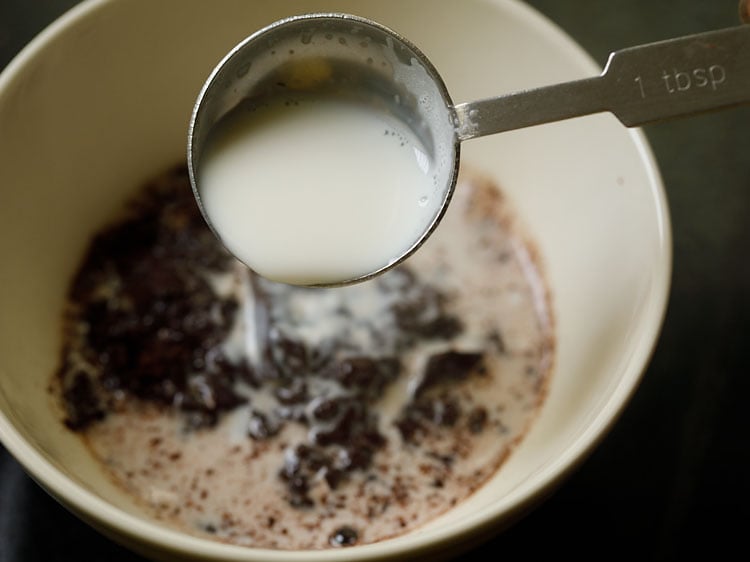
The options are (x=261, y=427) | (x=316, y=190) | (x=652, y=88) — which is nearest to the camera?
(x=652, y=88)

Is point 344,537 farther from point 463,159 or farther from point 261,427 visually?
point 463,159

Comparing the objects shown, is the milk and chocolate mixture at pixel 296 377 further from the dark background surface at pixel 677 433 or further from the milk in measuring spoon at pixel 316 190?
the milk in measuring spoon at pixel 316 190

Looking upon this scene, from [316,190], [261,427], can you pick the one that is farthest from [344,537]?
[316,190]

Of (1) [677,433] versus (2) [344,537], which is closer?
(2) [344,537]

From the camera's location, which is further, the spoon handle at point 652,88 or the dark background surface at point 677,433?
the dark background surface at point 677,433

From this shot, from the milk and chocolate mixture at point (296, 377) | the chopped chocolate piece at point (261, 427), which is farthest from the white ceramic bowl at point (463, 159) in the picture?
the chopped chocolate piece at point (261, 427)

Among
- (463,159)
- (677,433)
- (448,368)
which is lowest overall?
(677,433)

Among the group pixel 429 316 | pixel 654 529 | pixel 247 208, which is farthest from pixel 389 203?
pixel 654 529
